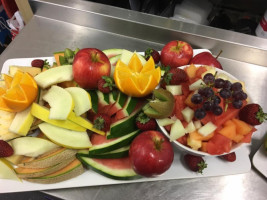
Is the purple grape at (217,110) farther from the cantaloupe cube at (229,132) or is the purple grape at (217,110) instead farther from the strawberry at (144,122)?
the strawberry at (144,122)

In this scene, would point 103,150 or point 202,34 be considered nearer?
point 103,150

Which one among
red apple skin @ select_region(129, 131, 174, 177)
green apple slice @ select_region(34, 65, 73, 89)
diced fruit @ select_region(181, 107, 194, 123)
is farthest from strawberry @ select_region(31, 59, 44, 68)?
diced fruit @ select_region(181, 107, 194, 123)

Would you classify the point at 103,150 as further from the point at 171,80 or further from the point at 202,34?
the point at 202,34

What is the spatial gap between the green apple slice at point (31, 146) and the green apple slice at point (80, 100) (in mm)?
166

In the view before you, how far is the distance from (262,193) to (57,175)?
2.74 feet

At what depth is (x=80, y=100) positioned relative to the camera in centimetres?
86

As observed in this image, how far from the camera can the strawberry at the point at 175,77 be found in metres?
0.87

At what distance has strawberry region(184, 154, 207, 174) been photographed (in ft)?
2.74

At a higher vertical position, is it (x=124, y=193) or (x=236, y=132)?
(x=236, y=132)

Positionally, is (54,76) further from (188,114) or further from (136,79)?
(188,114)

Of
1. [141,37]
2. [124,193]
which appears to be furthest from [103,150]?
[141,37]

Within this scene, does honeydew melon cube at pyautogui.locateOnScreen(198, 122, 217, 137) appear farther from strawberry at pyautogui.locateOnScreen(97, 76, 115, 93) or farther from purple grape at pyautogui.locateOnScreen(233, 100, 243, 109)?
strawberry at pyautogui.locateOnScreen(97, 76, 115, 93)

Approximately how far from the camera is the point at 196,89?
0.83m

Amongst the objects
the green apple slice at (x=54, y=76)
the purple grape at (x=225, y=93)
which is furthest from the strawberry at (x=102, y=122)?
the purple grape at (x=225, y=93)
